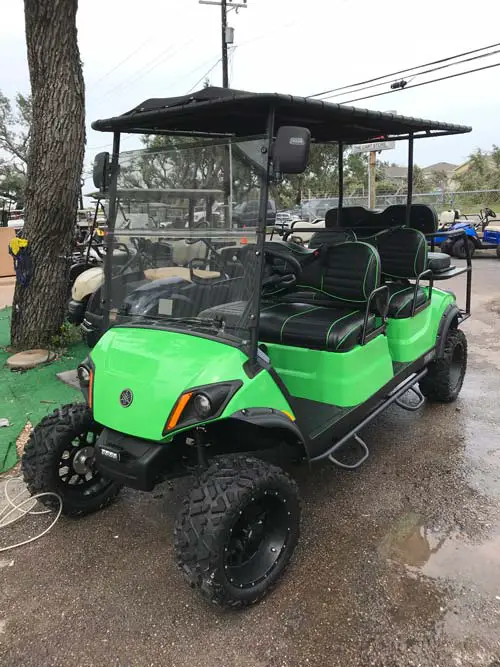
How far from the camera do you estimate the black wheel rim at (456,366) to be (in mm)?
4363

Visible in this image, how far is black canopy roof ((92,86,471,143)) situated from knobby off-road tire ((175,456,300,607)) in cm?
150

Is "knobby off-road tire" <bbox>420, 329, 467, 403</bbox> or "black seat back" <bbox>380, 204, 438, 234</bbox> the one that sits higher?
"black seat back" <bbox>380, 204, 438, 234</bbox>

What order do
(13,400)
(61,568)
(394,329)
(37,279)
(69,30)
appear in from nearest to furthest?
(61,568), (394,329), (13,400), (69,30), (37,279)

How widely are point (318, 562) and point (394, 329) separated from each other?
1665 mm

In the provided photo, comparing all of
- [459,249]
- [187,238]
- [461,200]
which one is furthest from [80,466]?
[461,200]

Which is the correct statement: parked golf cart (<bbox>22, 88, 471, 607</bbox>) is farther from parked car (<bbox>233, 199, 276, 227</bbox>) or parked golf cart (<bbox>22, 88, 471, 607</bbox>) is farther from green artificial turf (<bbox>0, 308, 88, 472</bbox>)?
green artificial turf (<bbox>0, 308, 88, 472</bbox>)

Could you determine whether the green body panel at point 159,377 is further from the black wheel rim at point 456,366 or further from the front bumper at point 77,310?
the front bumper at point 77,310

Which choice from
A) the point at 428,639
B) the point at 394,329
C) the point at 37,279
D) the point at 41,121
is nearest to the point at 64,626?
the point at 428,639

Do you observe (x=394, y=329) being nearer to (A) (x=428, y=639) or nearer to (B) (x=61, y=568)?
(A) (x=428, y=639)

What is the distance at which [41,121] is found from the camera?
5250 millimetres

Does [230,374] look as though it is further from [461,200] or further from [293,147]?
[461,200]

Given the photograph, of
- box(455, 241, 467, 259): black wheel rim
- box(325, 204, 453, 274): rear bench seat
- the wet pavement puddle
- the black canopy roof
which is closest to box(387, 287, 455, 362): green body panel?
box(325, 204, 453, 274): rear bench seat

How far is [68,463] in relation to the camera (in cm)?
265

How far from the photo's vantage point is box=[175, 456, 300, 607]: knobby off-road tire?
195 centimetres
